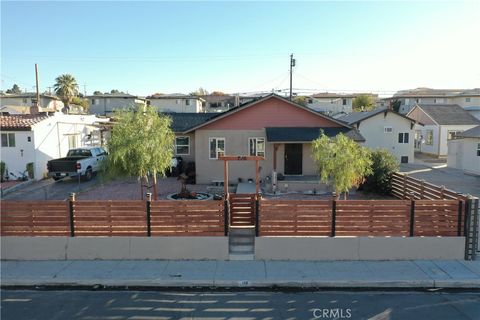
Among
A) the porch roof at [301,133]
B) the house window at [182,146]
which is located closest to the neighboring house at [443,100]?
the porch roof at [301,133]

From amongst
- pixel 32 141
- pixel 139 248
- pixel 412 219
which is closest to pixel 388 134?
pixel 412 219

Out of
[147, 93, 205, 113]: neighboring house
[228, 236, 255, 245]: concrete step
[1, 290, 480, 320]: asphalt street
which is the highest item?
[147, 93, 205, 113]: neighboring house

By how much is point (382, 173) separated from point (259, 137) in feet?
22.1

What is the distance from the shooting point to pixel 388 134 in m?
30.7

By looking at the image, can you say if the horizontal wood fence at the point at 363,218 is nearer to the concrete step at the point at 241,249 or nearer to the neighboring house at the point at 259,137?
the concrete step at the point at 241,249

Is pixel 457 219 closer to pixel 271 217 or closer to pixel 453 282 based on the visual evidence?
pixel 453 282

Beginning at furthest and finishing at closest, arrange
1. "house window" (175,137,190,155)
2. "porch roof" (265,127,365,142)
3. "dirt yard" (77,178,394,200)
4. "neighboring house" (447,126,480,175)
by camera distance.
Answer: "neighboring house" (447,126,480,175), "house window" (175,137,190,155), "porch roof" (265,127,365,142), "dirt yard" (77,178,394,200)

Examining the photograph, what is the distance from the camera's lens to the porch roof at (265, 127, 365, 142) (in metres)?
18.8

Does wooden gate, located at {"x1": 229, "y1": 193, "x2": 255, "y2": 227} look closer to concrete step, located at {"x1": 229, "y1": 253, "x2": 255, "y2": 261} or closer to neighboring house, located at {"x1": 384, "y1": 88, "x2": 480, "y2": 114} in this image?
concrete step, located at {"x1": 229, "y1": 253, "x2": 255, "y2": 261}

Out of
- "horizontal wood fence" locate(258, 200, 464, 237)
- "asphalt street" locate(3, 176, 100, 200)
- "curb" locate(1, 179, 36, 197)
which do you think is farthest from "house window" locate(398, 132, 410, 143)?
"curb" locate(1, 179, 36, 197)

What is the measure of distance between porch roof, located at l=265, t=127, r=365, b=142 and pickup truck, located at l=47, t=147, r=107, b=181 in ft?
30.2

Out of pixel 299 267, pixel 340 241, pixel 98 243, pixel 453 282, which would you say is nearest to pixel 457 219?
pixel 453 282

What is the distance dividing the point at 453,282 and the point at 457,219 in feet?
6.28

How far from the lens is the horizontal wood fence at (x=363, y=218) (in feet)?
30.6
